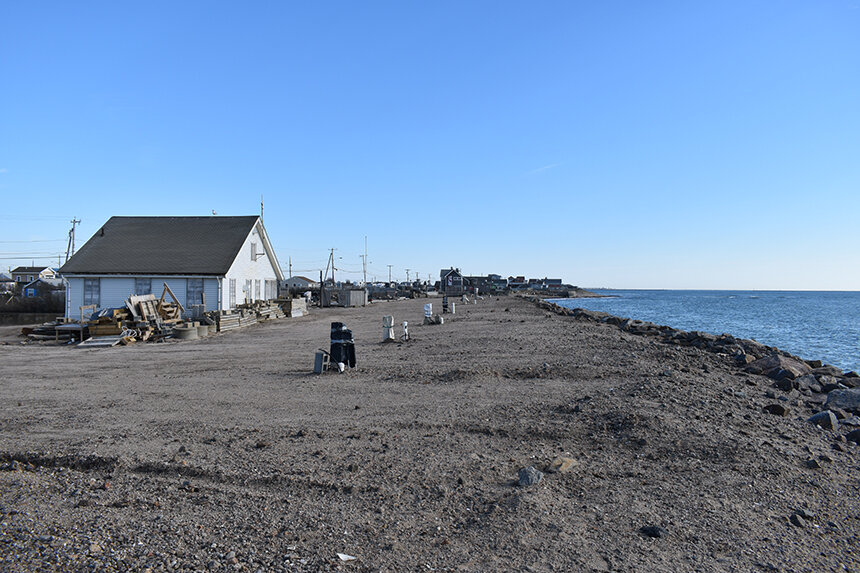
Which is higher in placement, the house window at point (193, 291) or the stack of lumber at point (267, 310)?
the house window at point (193, 291)

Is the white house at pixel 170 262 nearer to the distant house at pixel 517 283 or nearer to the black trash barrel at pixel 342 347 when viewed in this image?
the black trash barrel at pixel 342 347

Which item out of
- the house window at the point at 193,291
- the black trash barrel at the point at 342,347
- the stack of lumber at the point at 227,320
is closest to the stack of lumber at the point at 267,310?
the house window at the point at 193,291

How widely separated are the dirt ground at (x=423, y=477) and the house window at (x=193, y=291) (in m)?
17.3

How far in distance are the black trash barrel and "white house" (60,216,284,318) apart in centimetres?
1739

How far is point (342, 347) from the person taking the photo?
1312 cm

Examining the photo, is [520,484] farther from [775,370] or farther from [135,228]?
[135,228]

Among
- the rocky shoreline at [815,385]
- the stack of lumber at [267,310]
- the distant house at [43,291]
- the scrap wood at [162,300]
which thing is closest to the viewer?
the rocky shoreline at [815,385]

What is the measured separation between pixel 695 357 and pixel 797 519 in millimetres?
11141

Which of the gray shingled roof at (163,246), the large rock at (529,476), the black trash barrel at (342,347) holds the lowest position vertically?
the large rock at (529,476)

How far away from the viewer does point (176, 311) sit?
24.9 metres

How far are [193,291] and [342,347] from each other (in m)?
18.7

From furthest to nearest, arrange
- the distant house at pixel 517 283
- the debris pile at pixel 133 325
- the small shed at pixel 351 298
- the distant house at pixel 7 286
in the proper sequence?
the distant house at pixel 517 283
the distant house at pixel 7 286
the small shed at pixel 351 298
the debris pile at pixel 133 325

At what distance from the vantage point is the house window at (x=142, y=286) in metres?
28.2

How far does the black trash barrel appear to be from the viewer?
42.9ft
